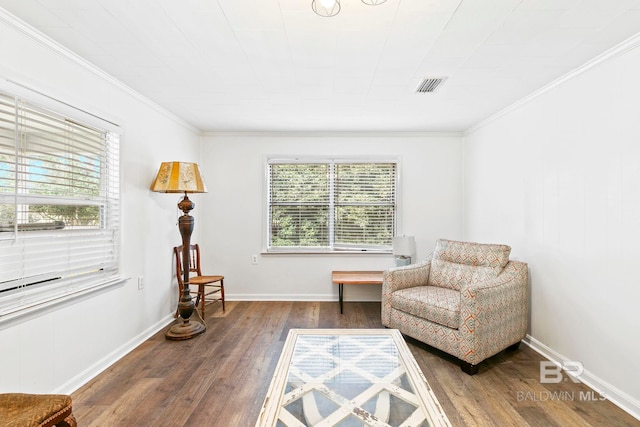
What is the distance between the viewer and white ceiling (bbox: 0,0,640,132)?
1.61m

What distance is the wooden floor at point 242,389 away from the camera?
1823 mm

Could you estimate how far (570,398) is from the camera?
2018mm

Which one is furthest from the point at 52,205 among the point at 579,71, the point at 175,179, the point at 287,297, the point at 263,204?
the point at 579,71

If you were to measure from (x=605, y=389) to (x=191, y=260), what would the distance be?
402 cm

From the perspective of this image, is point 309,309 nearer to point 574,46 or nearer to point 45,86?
point 45,86

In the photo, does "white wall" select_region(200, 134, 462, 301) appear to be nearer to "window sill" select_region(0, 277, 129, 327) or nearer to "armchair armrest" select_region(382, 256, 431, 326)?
"armchair armrest" select_region(382, 256, 431, 326)

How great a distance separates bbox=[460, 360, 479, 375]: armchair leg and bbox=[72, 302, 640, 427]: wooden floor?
0.04 metres

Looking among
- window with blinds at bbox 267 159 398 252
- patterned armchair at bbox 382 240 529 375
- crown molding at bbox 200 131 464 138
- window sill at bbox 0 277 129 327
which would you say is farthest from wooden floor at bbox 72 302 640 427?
crown molding at bbox 200 131 464 138

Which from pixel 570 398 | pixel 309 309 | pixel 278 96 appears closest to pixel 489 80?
pixel 278 96

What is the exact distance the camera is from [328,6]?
156cm

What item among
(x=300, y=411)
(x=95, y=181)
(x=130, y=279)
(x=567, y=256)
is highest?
(x=95, y=181)

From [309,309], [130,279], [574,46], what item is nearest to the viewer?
[574,46]

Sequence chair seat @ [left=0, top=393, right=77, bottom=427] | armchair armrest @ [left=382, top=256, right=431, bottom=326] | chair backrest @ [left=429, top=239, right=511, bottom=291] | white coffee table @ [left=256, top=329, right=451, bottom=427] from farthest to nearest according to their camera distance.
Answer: armchair armrest @ [left=382, top=256, right=431, bottom=326] < chair backrest @ [left=429, top=239, right=511, bottom=291] < white coffee table @ [left=256, top=329, right=451, bottom=427] < chair seat @ [left=0, top=393, right=77, bottom=427]

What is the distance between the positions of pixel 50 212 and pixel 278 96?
6.49ft
